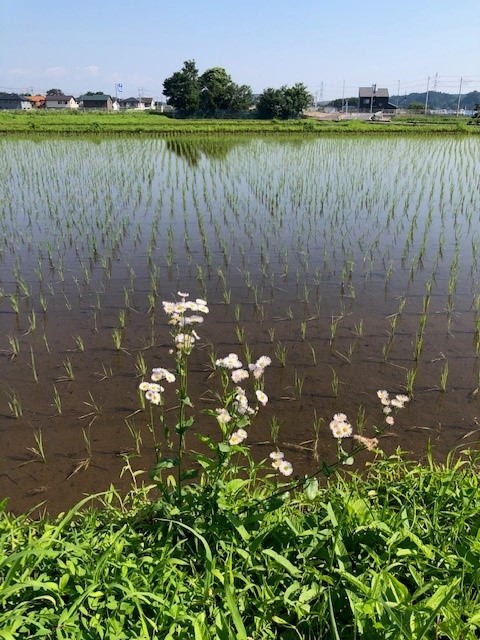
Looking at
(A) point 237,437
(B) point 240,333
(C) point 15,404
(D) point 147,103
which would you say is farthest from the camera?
(D) point 147,103

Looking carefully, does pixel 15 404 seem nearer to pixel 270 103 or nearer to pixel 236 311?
pixel 236 311

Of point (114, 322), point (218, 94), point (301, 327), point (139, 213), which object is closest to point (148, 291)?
point (114, 322)

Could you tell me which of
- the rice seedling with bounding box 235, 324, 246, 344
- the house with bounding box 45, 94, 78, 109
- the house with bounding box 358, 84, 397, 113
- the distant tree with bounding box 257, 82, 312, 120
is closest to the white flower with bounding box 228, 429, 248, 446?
the rice seedling with bounding box 235, 324, 246, 344

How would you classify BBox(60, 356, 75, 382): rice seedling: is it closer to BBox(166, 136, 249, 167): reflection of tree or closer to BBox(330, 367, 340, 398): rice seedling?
BBox(330, 367, 340, 398): rice seedling

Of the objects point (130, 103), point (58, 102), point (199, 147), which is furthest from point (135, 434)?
point (130, 103)

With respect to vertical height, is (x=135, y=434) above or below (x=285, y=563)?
below

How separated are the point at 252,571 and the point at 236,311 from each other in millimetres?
3141

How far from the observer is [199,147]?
18625 mm

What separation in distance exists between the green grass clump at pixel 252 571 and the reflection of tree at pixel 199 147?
12839mm

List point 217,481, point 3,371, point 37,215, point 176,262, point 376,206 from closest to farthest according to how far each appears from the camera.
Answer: point 217,481
point 3,371
point 176,262
point 37,215
point 376,206

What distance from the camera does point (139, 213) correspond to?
27.3ft

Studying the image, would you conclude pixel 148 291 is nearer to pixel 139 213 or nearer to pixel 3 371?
pixel 3 371

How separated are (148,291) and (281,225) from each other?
3106 millimetres

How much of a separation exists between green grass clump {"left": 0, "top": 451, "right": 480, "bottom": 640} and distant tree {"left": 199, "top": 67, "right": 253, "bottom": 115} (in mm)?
45135
